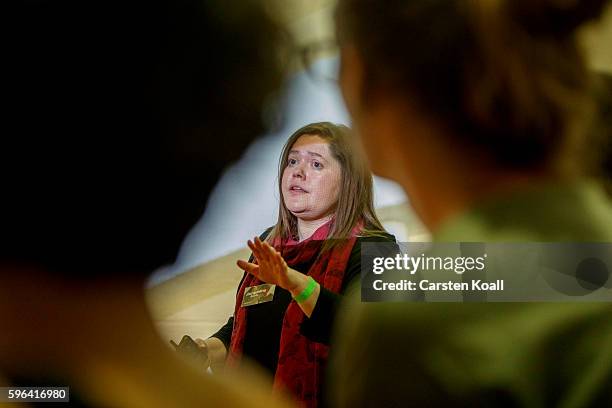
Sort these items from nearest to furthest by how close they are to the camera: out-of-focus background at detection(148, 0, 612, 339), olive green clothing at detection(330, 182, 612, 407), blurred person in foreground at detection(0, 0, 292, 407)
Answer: blurred person in foreground at detection(0, 0, 292, 407) → olive green clothing at detection(330, 182, 612, 407) → out-of-focus background at detection(148, 0, 612, 339)

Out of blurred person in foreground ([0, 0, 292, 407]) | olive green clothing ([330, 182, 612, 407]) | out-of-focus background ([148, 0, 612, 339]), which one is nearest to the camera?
blurred person in foreground ([0, 0, 292, 407])

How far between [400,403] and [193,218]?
68cm

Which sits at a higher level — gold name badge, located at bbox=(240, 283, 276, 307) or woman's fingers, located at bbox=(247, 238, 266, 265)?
woman's fingers, located at bbox=(247, 238, 266, 265)

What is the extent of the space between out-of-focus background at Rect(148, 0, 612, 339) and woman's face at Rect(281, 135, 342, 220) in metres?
0.03

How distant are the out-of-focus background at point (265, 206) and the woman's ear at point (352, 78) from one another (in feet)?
0.06

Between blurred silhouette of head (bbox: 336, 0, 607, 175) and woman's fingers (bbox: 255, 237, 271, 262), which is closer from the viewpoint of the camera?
blurred silhouette of head (bbox: 336, 0, 607, 175)

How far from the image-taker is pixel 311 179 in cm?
159

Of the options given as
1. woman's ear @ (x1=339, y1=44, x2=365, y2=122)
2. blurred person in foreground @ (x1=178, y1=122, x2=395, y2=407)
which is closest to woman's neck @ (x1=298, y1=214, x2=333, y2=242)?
blurred person in foreground @ (x1=178, y1=122, x2=395, y2=407)

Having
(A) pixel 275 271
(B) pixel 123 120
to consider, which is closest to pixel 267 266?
(A) pixel 275 271

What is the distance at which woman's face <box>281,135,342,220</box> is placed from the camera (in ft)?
5.17

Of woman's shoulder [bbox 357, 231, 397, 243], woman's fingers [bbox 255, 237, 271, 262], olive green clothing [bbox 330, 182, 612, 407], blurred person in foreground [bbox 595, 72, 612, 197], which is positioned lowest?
olive green clothing [bbox 330, 182, 612, 407]

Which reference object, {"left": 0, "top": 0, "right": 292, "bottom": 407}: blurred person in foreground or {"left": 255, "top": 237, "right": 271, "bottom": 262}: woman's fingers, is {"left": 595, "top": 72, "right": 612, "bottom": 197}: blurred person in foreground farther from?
{"left": 0, "top": 0, "right": 292, "bottom": 407}: blurred person in foreground

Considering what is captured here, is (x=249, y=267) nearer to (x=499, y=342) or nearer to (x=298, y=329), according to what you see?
(x=298, y=329)

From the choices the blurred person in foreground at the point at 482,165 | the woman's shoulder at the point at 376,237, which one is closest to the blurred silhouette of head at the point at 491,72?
the blurred person in foreground at the point at 482,165
